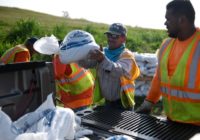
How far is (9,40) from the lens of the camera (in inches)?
535

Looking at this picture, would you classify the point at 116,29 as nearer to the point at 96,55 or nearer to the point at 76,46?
the point at 96,55

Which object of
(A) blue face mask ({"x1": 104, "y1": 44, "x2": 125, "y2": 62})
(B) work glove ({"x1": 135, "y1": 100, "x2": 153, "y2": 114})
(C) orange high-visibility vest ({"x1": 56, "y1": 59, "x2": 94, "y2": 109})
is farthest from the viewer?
(C) orange high-visibility vest ({"x1": 56, "y1": 59, "x2": 94, "y2": 109})

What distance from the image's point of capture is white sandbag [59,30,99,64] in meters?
2.12

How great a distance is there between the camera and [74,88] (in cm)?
420

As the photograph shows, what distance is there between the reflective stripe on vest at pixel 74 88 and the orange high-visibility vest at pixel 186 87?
173 cm

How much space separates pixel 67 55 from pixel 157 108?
17.6 ft

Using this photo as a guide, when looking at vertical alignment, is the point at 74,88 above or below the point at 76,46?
below

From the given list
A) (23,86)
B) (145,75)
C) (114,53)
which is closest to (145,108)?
(114,53)

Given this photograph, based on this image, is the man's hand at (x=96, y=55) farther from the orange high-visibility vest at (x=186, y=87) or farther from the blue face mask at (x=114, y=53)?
the blue face mask at (x=114, y=53)

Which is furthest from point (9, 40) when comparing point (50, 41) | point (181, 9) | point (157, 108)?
point (181, 9)

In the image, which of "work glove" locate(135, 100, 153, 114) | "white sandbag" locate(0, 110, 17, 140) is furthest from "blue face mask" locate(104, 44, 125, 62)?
"white sandbag" locate(0, 110, 17, 140)

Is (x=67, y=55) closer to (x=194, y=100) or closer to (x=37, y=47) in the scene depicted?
(x=194, y=100)

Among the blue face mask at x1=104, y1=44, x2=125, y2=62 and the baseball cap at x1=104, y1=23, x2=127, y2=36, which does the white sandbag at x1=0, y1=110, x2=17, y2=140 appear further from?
the baseball cap at x1=104, y1=23, x2=127, y2=36

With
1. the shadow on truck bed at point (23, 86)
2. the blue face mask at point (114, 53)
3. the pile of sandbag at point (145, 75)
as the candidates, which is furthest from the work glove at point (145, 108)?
the pile of sandbag at point (145, 75)
